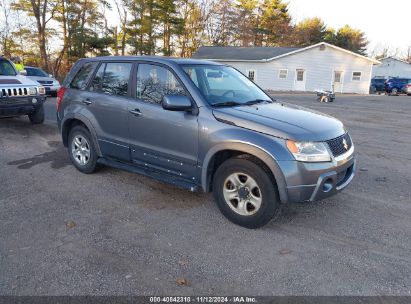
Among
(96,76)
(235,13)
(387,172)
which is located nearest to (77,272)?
(96,76)

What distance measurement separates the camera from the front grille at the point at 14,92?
7863mm

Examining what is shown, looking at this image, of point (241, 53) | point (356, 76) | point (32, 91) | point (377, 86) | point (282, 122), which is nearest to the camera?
point (282, 122)

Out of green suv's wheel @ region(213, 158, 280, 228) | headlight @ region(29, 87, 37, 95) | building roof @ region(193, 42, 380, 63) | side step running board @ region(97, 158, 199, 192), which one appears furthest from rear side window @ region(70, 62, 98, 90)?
building roof @ region(193, 42, 380, 63)

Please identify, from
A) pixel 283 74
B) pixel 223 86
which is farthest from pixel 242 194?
pixel 283 74

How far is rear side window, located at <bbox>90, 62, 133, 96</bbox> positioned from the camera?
4539 mm

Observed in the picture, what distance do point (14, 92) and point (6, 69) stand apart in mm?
1303

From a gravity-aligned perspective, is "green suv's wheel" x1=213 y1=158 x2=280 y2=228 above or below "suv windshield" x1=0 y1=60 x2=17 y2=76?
below

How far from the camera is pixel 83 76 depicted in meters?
5.16

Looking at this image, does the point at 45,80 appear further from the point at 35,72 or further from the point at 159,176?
the point at 159,176

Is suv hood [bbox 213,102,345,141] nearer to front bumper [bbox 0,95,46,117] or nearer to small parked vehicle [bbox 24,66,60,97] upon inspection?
front bumper [bbox 0,95,46,117]

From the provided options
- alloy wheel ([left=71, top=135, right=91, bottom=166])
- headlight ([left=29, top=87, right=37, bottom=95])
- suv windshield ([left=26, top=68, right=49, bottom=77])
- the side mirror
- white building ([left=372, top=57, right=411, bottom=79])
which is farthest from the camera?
white building ([left=372, top=57, right=411, bottom=79])

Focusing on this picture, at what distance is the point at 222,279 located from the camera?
9.14 feet

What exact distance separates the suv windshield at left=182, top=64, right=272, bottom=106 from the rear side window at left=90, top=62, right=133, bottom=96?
3.10ft

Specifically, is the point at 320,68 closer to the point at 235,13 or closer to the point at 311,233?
the point at 235,13
